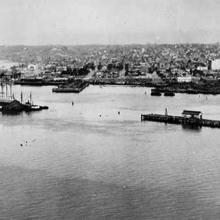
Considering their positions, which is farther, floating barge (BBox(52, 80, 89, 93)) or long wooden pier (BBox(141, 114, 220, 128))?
floating barge (BBox(52, 80, 89, 93))

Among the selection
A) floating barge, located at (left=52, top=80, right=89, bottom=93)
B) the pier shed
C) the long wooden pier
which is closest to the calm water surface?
the long wooden pier

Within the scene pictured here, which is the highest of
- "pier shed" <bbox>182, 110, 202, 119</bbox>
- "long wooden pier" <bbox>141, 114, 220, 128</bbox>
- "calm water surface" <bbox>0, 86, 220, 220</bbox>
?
"pier shed" <bbox>182, 110, 202, 119</bbox>

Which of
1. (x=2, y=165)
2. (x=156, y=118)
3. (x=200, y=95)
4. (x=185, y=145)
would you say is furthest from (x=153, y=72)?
(x=2, y=165)

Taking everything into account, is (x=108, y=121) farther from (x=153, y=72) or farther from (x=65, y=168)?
(x=153, y=72)

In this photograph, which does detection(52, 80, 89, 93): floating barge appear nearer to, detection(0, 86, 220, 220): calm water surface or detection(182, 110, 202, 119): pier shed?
detection(0, 86, 220, 220): calm water surface

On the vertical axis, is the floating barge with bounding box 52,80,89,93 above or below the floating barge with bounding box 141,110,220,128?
above

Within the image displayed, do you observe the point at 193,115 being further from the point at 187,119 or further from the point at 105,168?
the point at 105,168

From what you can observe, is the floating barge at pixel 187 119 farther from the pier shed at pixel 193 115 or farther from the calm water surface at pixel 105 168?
the calm water surface at pixel 105 168
